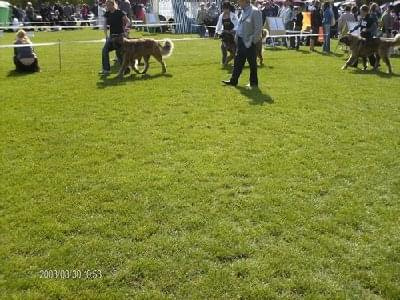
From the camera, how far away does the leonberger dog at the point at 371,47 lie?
41.6 ft

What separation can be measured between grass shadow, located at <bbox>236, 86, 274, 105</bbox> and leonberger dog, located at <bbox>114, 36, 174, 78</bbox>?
2.70m

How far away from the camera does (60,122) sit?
284 inches

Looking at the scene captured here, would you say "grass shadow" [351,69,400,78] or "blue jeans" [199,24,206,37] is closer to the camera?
"grass shadow" [351,69,400,78]

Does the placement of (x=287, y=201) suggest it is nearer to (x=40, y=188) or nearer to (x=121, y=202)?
(x=121, y=202)

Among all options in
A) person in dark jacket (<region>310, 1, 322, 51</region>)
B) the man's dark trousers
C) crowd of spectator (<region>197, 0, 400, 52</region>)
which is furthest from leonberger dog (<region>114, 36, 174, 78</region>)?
person in dark jacket (<region>310, 1, 322, 51</region>)

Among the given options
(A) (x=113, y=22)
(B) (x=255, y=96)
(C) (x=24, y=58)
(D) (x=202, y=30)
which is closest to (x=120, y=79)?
(A) (x=113, y=22)

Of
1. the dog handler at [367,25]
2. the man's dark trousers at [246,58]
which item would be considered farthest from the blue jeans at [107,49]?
the dog handler at [367,25]

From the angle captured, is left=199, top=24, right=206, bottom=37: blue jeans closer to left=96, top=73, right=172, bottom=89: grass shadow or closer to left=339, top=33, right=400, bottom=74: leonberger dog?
left=339, top=33, right=400, bottom=74: leonberger dog

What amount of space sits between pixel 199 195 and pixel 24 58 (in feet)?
28.8

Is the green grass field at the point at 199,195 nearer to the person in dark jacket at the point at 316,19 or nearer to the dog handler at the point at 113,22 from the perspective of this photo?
the dog handler at the point at 113,22

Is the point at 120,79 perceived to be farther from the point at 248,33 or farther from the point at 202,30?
the point at 202,30

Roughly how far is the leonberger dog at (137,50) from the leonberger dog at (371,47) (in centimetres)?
560
